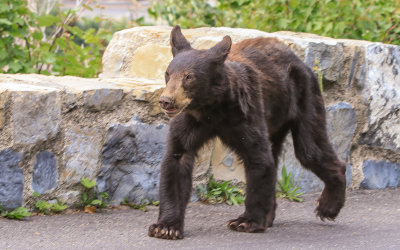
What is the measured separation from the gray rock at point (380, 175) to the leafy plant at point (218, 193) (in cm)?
140

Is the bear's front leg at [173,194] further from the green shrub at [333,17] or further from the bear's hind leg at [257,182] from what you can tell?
the green shrub at [333,17]

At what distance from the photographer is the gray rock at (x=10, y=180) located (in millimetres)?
4805

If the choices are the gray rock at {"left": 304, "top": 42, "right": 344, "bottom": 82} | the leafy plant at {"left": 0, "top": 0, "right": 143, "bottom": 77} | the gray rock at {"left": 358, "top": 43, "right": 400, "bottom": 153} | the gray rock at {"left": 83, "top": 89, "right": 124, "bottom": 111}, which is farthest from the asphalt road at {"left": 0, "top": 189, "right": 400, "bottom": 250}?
the leafy plant at {"left": 0, "top": 0, "right": 143, "bottom": 77}

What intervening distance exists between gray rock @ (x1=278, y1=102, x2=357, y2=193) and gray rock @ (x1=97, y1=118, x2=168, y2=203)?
4.36 ft

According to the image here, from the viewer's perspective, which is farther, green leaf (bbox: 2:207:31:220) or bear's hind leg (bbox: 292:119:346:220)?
bear's hind leg (bbox: 292:119:346:220)

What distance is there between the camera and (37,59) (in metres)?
7.30

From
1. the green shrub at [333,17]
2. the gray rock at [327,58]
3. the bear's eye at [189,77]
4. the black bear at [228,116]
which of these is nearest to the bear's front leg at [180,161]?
the black bear at [228,116]

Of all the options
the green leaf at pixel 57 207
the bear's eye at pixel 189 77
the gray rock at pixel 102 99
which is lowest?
the green leaf at pixel 57 207

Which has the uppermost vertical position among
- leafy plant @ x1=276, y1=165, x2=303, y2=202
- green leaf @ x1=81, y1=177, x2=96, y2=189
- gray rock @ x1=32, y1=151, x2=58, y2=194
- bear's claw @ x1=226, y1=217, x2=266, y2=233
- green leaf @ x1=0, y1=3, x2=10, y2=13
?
green leaf @ x1=0, y1=3, x2=10, y2=13

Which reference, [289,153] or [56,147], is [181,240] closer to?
[56,147]

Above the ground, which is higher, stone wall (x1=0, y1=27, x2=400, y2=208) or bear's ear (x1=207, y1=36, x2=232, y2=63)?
bear's ear (x1=207, y1=36, x2=232, y2=63)

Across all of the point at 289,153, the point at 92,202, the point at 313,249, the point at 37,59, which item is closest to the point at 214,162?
the point at 289,153

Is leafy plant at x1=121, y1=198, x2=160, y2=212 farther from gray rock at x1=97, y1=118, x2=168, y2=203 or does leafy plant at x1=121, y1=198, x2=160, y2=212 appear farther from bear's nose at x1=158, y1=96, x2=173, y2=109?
bear's nose at x1=158, y1=96, x2=173, y2=109

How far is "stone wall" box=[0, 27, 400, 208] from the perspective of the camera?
493 centimetres
